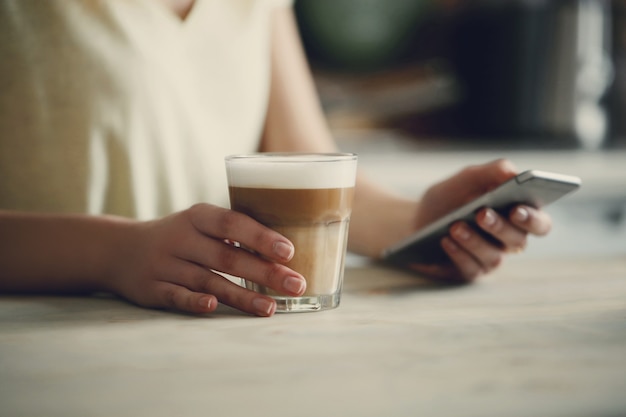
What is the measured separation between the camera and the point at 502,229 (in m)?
0.80

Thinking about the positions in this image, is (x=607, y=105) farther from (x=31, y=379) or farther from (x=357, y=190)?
(x=31, y=379)

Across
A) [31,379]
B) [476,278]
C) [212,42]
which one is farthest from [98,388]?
[212,42]

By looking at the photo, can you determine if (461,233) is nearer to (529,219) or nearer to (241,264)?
(529,219)

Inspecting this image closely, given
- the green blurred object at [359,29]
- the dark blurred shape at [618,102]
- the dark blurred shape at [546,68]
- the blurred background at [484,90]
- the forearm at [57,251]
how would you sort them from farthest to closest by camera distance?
the green blurred object at [359,29]
the dark blurred shape at [618,102]
the dark blurred shape at [546,68]
the blurred background at [484,90]
the forearm at [57,251]

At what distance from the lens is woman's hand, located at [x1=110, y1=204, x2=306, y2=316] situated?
0.63 metres

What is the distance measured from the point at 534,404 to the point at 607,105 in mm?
2056

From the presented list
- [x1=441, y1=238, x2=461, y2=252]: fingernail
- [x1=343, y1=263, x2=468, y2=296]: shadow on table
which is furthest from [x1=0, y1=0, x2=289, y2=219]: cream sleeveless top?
[x1=441, y1=238, x2=461, y2=252]: fingernail

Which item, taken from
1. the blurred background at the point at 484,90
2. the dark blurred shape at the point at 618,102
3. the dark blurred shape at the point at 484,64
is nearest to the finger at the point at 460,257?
the blurred background at the point at 484,90

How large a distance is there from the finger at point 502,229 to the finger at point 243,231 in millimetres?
267

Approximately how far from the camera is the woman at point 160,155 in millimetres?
663

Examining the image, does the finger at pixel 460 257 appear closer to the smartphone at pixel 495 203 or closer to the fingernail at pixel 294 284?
the smartphone at pixel 495 203

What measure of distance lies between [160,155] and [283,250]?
20.9 inches

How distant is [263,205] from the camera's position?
0.65 meters

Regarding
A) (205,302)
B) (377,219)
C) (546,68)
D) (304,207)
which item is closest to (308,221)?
(304,207)
